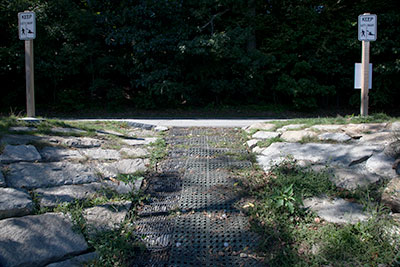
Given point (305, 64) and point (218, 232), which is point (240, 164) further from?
point (305, 64)

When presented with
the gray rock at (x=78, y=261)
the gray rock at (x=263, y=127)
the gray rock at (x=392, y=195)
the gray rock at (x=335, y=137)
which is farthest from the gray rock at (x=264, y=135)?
the gray rock at (x=78, y=261)

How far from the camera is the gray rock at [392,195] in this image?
349cm

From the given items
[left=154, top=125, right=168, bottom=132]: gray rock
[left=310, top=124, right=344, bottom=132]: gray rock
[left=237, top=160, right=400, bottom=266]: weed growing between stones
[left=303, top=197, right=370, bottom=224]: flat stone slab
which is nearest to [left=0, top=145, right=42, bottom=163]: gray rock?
[left=237, top=160, right=400, bottom=266]: weed growing between stones

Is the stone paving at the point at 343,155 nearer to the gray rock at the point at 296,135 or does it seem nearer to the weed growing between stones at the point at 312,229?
the gray rock at the point at 296,135

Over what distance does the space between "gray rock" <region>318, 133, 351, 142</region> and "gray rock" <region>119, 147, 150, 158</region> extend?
2760mm

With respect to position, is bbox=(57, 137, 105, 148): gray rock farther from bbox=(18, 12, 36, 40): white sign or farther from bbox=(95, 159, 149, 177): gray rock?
bbox=(18, 12, 36, 40): white sign

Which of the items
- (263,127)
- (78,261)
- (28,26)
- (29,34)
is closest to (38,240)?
(78,261)

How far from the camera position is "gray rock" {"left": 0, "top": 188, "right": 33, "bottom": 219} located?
3467 mm

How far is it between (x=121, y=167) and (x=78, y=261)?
2.10 meters

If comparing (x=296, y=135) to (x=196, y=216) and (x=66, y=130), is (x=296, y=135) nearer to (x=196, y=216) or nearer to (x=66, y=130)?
(x=196, y=216)

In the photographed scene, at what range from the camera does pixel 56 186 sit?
13.8ft

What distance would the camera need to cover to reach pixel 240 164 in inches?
208

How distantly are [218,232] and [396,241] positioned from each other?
4.90 ft

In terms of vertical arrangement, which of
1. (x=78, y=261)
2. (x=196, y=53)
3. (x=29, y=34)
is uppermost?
(x=196, y=53)
